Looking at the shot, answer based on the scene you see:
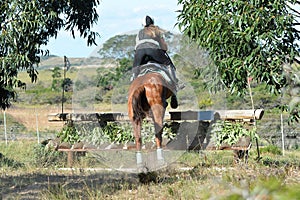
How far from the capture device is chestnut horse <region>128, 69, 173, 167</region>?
29.6ft

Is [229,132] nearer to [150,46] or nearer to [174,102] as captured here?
[174,102]

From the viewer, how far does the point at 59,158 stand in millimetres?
13258

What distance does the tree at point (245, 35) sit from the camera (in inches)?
329

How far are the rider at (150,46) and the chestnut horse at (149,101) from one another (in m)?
0.29

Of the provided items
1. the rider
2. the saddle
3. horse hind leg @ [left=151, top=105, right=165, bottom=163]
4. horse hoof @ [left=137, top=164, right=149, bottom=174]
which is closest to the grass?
horse hoof @ [left=137, top=164, right=149, bottom=174]

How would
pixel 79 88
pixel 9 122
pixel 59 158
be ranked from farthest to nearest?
pixel 9 122 < pixel 59 158 < pixel 79 88

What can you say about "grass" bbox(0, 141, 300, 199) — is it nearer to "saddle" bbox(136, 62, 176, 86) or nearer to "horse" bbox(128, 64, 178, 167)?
"horse" bbox(128, 64, 178, 167)

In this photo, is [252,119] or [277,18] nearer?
[277,18]

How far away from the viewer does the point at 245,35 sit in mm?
8336

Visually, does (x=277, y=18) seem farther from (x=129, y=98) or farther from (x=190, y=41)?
(x=129, y=98)

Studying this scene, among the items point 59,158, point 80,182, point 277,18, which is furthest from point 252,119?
point 59,158

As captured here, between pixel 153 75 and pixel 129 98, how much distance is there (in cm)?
62

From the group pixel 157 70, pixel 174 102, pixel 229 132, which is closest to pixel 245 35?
pixel 157 70

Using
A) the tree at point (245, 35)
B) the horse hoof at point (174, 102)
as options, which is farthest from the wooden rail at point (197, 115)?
the tree at point (245, 35)
